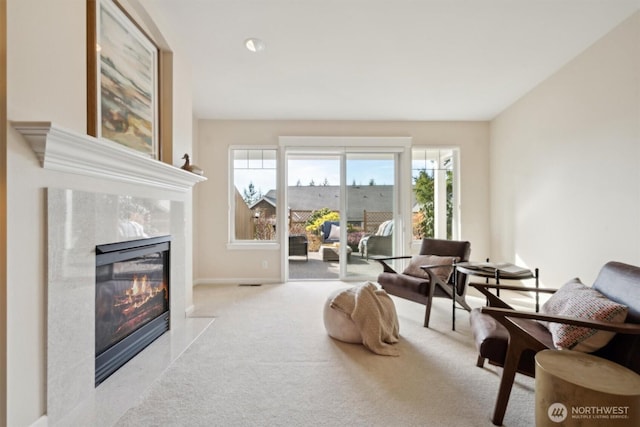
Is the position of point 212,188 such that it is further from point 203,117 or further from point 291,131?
point 291,131

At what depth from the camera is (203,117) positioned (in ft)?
14.0

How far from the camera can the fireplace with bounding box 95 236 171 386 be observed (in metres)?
1.77

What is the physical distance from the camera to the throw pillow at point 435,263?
9.62 ft

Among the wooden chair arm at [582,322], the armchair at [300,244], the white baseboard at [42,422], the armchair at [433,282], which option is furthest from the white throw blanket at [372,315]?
the armchair at [300,244]

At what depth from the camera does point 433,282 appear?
2691 millimetres

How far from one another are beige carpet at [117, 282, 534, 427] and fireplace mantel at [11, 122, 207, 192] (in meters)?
Result: 1.33

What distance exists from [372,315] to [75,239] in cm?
197

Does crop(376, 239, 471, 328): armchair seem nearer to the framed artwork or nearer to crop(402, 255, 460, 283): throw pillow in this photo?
crop(402, 255, 460, 283): throw pillow

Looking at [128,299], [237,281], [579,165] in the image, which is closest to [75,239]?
[128,299]

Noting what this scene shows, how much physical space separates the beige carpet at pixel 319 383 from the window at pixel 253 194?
191cm

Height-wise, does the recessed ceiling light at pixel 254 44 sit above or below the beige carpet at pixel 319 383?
above

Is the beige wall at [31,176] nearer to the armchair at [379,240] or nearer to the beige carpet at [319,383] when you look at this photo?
the beige carpet at [319,383]

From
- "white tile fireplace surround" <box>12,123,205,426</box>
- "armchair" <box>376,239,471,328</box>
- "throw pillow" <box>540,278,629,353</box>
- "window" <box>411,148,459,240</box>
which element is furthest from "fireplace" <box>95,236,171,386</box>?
"window" <box>411,148,459,240</box>

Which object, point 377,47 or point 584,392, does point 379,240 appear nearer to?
point 377,47
